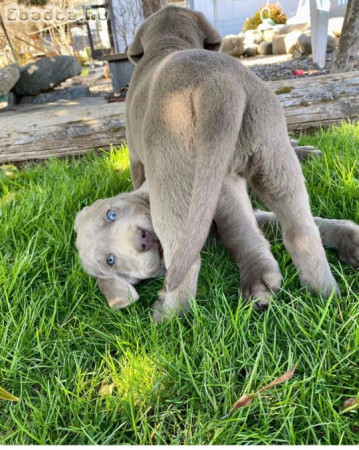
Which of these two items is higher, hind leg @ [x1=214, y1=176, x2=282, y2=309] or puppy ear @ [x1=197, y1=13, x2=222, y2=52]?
puppy ear @ [x1=197, y1=13, x2=222, y2=52]

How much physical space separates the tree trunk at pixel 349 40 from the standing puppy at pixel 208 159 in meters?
4.01

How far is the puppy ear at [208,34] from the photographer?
2.93 m

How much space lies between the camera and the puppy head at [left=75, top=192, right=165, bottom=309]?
2.48 metres

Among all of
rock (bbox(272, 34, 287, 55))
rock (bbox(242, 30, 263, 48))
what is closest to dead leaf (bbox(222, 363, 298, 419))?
rock (bbox(272, 34, 287, 55))

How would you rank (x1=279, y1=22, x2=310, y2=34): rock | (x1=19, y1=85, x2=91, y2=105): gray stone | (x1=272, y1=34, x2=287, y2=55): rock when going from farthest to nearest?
(x1=279, y1=22, x2=310, y2=34): rock < (x1=272, y1=34, x2=287, y2=55): rock < (x1=19, y1=85, x2=91, y2=105): gray stone

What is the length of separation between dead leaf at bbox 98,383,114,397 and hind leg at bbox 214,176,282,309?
2.73 ft

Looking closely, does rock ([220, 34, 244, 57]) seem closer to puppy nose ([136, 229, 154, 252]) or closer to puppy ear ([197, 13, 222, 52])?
puppy ear ([197, 13, 222, 52])

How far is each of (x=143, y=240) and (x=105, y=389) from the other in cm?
86

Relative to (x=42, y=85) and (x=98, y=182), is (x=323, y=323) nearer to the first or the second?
(x=98, y=182)

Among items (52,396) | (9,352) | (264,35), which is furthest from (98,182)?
(264,35)

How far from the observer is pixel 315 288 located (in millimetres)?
2186

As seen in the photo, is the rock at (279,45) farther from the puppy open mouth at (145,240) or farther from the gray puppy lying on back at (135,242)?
the puppy open mouth at (145,240)

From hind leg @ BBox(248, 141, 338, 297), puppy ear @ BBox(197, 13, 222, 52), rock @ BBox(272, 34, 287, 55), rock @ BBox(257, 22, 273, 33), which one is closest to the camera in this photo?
hind leg @ BBox(248, 141, 338, 297)

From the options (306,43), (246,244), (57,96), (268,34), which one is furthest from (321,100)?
(268,34)
